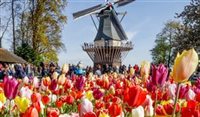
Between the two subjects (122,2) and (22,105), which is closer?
(22,105)

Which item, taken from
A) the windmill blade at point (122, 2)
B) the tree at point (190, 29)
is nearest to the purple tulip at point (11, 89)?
the tree at point (190, 29)

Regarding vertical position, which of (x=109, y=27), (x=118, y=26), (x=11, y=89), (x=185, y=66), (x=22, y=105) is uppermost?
(x=118, y=26)

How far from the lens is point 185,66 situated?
208 centimetres

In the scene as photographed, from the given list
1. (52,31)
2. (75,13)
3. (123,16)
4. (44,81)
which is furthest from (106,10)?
(44,81)

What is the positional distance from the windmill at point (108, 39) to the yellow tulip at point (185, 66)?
62.6 metres

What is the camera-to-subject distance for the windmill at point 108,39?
2603 inches

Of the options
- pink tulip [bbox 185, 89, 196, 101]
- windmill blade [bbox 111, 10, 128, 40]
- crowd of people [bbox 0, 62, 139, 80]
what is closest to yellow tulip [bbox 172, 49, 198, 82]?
pink tulip [bbox 185, 89, 196, 101]

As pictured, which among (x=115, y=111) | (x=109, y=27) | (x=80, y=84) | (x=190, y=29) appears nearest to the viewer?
(x=115, y=111)

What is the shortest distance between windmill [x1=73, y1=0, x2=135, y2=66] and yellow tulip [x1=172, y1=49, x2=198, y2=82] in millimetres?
62581

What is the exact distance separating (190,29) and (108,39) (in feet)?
91.3

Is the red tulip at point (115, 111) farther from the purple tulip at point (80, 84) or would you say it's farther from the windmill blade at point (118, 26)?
the windmill blade at point (118, 26)

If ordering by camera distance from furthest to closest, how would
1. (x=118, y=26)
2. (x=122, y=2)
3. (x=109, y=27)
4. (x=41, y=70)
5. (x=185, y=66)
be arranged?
(x=118, y=26)
(x=109, y=27)
(x=122, y=2)
(x=41, y=70)
(x=185, y=66)

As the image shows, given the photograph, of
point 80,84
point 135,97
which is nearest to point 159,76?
point 135,97

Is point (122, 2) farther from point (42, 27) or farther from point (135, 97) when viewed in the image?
point (135, 97)
